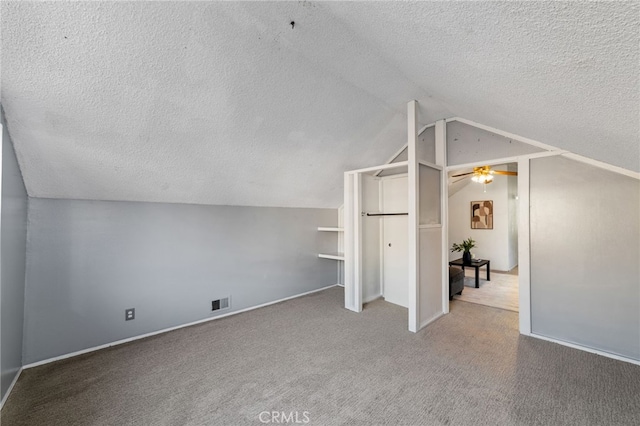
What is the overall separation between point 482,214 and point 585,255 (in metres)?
4.09

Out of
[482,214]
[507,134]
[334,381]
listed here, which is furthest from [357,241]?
[482,214]

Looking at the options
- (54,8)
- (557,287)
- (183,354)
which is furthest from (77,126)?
(557,287)

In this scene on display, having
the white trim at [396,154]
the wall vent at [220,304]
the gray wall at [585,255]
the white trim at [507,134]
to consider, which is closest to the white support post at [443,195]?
the white trim at [507,134]

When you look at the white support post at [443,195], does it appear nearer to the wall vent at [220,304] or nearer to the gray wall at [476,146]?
the gray wall at [476,146]

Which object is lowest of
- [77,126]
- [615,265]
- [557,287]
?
[557,287]

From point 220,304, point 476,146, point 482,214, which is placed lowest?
point 220,304

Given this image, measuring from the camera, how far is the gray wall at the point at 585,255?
2.27 metres

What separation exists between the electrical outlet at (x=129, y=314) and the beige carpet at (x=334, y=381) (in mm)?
238

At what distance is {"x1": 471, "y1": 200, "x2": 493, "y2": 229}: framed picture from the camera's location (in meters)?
6.18

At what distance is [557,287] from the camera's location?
103 inches

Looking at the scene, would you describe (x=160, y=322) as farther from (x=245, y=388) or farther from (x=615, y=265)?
(x=615, y=265)

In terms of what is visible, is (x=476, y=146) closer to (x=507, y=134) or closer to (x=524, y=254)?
(x=507, y=134)

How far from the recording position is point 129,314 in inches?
103

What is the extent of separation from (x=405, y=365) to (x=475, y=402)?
1.79 ft
